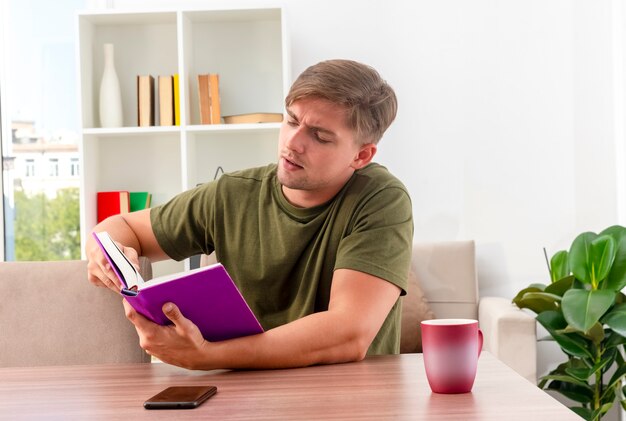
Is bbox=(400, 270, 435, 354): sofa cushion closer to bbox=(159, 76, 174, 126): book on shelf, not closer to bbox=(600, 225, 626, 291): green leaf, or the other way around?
bbox=(600, 225, 626, 291): green leaf

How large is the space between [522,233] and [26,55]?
252 centimetres

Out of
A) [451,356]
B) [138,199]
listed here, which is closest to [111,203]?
[138,199]

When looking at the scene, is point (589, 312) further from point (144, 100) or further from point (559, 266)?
point (144, 100)

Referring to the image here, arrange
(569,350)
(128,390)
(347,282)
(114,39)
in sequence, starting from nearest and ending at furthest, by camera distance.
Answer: (128,390) → (347,282) → (569,350) → (114,39)

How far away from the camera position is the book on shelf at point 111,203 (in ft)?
12.0

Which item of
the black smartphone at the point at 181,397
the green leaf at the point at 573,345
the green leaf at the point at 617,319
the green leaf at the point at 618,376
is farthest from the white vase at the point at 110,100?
the black smartphone at the point at 181,397

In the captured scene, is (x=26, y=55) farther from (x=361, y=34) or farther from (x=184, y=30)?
(x=361, y=34)

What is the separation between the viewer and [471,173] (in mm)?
3773

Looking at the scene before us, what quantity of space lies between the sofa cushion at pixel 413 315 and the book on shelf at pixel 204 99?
1.13m

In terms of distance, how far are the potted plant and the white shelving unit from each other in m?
1.41

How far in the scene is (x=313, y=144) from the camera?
171 centimetres

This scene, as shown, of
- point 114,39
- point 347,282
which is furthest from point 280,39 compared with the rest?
point 347,282

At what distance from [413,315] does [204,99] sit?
4.30ft

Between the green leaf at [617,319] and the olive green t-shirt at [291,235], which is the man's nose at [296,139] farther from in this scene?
the green leaf at [617,319]
